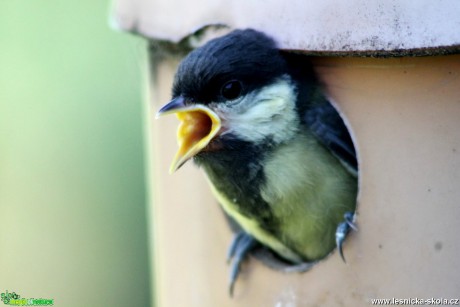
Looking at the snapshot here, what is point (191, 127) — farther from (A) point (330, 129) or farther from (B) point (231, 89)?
(A) point (330, 129)

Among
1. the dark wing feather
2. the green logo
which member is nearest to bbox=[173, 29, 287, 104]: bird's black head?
the dark wing feather

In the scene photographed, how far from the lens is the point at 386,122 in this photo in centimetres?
156

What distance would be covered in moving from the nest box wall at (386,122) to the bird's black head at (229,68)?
31 mm

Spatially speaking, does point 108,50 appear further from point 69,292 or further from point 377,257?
point 377,257

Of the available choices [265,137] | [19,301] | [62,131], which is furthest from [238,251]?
[62,131]

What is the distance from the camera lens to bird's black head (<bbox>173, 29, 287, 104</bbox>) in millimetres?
1662

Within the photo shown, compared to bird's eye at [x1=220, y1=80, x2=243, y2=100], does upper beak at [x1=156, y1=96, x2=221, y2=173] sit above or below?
below

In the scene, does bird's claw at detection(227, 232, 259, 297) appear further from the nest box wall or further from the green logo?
the green logo

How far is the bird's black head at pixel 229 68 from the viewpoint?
65.4 inches

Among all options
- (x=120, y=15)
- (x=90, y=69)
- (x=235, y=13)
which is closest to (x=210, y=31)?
(x=235, y=13)

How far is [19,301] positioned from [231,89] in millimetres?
969

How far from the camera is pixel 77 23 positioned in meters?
3.23

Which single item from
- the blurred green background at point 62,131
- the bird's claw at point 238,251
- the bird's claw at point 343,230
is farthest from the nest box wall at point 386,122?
the blurred green background at point 62,131

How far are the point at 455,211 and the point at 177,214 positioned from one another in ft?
2.33
